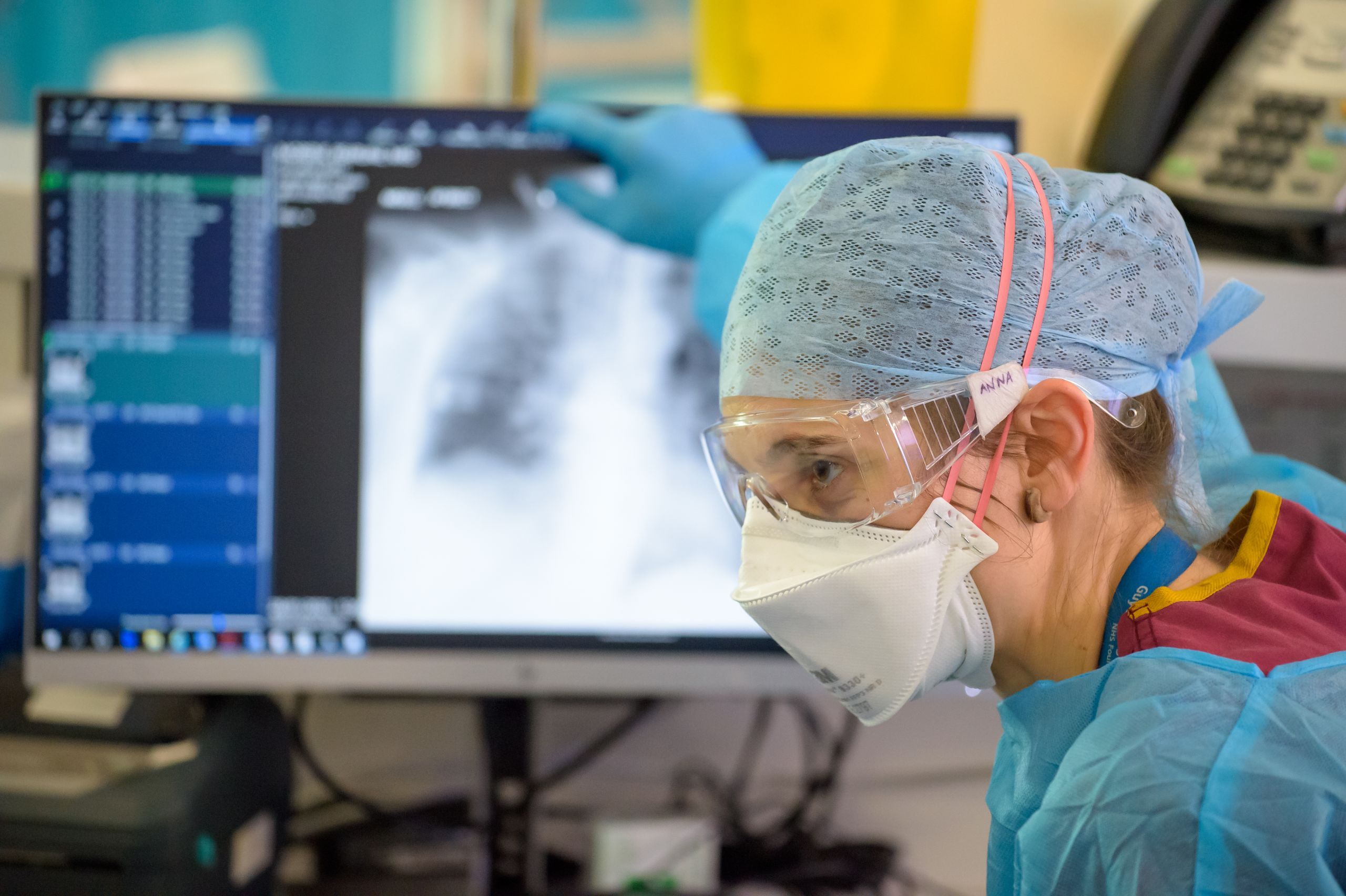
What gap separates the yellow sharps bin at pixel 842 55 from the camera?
1155mm

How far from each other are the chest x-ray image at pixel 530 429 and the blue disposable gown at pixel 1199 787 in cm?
52

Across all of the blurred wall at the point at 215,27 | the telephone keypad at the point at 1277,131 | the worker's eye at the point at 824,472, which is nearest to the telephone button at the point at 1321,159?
the telephone keypad at the point at 1277,131

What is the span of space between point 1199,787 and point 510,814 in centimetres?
80

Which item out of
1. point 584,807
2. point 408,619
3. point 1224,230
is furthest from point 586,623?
point 1224,230

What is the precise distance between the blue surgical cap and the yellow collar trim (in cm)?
13

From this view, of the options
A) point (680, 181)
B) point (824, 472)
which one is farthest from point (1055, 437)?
point (680, 181)

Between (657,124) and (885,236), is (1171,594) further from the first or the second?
(657,124)

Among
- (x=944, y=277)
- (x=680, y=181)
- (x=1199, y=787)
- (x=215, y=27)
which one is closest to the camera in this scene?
(x=1199, y=787)

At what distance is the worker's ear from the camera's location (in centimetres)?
63

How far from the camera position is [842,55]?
3.86 feet

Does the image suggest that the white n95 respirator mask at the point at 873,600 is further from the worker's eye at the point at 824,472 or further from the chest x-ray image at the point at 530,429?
the chest x-ray image at the point at 530,429

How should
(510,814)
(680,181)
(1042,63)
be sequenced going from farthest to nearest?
1. (1042,63)
2. (510,814)
3. (680,181)

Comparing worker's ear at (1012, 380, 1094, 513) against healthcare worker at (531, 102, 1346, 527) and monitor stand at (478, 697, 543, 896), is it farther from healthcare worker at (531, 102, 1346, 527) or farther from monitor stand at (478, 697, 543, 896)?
monitor stand at (478, 697, 543, 896)

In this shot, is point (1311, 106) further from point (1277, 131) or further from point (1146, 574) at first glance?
point (1146, 574)
